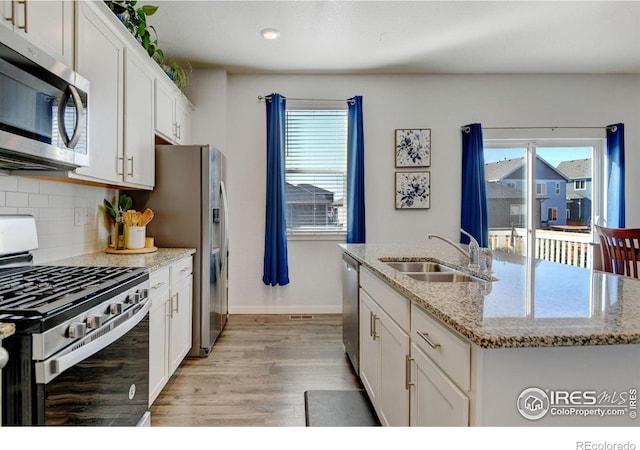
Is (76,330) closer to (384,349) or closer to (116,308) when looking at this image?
(116,308)

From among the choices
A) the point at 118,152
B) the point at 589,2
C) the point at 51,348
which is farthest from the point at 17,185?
the point at 589,2

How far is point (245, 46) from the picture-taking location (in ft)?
10.8

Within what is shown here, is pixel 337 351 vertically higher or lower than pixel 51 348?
lower

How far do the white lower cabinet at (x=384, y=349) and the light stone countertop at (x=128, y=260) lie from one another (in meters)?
1.22

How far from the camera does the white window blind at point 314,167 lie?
13.2 feet

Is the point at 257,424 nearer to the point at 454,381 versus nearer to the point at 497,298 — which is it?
the point at 454,381

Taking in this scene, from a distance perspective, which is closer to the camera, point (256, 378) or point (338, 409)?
point (338, 409)

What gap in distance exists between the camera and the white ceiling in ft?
8.94

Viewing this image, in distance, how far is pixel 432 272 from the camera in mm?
2135

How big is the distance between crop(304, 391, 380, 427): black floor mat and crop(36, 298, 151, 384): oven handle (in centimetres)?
107

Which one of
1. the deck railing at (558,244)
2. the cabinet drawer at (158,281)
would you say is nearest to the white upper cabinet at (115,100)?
the cabinet drawer at (158,281)

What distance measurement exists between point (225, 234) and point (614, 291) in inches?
109

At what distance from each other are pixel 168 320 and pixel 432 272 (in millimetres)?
1670

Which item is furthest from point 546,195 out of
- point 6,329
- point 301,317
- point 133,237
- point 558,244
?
point 6,329
